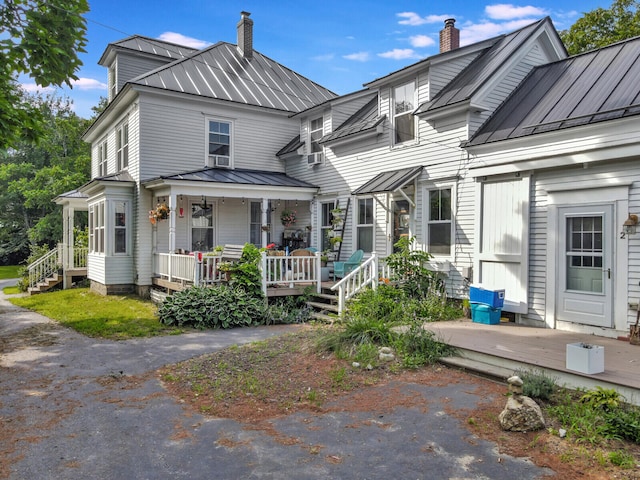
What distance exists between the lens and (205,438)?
448 centimetres

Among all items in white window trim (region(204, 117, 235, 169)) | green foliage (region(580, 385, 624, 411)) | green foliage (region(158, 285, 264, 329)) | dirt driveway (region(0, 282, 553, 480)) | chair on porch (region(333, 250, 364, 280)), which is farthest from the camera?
white window trim (region(204, 117, 235, 169))

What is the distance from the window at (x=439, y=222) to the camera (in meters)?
10.7

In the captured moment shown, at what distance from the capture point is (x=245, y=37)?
61.4 ft

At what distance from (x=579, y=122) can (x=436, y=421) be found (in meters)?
5.97

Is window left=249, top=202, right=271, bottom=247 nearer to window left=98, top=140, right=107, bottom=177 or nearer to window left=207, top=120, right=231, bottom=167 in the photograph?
window left=207, top=120, right=231, bottom=167

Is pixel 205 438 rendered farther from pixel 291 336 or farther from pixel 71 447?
pixel 291 336

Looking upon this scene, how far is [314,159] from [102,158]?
9765mm

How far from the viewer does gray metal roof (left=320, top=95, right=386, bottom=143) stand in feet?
41.5

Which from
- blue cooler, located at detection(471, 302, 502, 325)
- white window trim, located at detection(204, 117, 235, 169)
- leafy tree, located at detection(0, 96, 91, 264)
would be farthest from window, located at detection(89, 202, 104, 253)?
blue cooler, located at detection(471, 302, 502, 325)

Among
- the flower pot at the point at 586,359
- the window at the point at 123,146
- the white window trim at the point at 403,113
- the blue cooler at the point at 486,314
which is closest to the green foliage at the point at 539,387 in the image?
the flower pot at the point at 586,359

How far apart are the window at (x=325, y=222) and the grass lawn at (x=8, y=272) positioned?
63.1ft

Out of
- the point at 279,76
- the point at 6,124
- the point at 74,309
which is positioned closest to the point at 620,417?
the point at 6,124

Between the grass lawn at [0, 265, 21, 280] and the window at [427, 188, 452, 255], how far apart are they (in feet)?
77.4

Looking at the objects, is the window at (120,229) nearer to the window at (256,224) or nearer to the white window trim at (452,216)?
the window at (256,224)
